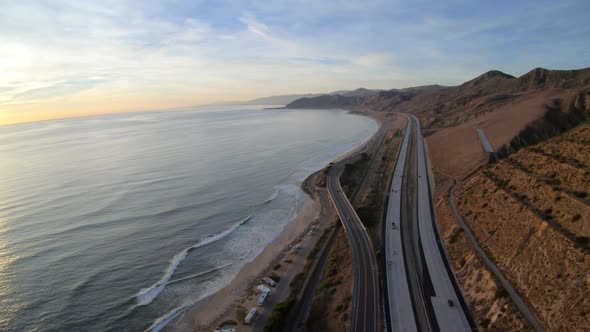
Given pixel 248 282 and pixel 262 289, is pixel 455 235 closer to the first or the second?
pixel 262 289

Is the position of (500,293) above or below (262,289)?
above

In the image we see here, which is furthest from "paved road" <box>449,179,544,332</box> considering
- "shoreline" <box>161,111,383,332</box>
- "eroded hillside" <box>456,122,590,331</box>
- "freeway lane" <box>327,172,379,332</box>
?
"shoreline" <box>161,111,383,332</box>

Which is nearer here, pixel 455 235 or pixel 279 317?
pixel 279 317

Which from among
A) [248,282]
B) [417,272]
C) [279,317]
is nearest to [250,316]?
[279,317]

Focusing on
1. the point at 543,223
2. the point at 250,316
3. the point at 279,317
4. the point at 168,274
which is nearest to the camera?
the point at 543,223

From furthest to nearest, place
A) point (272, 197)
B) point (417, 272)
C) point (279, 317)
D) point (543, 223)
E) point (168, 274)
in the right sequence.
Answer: point (272, 197)
point (168, 274)
point (417, 272)
point (279, 317)
point (543, 223)

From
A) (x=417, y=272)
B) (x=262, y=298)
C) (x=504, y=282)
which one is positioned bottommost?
(x=262, y=298)

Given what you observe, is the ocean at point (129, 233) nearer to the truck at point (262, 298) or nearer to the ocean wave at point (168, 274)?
the ocean wave at point (168, 274)
